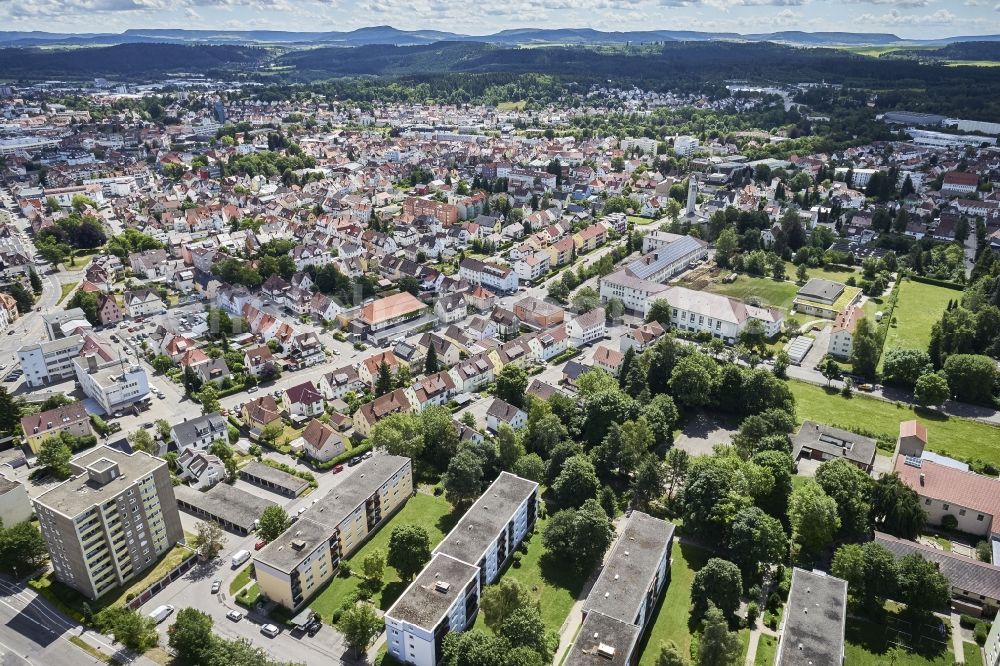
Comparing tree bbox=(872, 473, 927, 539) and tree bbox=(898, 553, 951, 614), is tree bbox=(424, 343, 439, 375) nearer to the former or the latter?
tree bbox=(872, 473, 927, 539)

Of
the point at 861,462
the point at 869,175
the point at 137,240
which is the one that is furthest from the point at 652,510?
the point at 869,175

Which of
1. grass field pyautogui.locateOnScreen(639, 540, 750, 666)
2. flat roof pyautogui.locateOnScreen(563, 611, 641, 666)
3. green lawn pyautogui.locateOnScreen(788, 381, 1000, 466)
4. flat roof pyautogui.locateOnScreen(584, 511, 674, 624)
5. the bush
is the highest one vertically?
flat roof pyautogui.locateOnScreen(563, 611, 641, 666)

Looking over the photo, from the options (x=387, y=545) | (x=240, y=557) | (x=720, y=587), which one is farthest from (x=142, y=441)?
(x=720, y=587)

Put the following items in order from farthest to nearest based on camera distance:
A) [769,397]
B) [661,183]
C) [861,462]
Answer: [661,183] → [769,397] → [861,462]

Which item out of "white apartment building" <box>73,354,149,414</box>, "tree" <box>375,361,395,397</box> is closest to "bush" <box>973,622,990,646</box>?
"tree" <box>375,361,395,397</box>

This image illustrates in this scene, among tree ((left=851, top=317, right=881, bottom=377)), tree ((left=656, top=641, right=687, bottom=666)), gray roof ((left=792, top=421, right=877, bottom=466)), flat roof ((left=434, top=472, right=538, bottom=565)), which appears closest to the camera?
tree ((left=656, top=641, right=687, bottom=666))

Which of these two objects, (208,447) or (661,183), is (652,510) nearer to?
(208,447)

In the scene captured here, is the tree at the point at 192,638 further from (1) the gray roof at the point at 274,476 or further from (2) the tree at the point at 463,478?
(2) the tree at the point at 463,478
